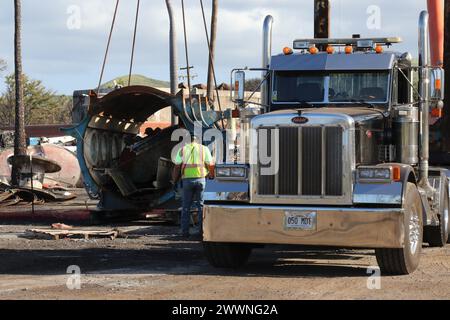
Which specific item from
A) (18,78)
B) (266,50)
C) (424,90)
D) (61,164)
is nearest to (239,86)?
(266,50)

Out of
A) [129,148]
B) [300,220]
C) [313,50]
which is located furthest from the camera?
[129,148]

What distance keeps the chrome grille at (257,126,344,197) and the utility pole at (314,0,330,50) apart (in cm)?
1049

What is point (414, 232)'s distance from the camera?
1202cm

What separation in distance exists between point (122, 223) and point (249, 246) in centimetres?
781

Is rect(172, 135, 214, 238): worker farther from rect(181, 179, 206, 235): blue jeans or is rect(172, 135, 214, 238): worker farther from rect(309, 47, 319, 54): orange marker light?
rect(309, 47, 319, 54): orange marker light

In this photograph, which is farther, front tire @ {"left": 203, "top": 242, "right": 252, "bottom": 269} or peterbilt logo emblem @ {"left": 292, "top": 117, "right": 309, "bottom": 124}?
front tire @ {"left": 203, "top": 242, "right": 252, "bottom": 269}

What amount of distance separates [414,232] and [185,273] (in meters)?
2.98

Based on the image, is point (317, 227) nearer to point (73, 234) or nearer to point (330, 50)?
point (330, 50)

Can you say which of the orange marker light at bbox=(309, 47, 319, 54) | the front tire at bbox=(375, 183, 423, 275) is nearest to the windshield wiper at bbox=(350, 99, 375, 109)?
the orange marker light at bbox=(309, 47, 319, 54)

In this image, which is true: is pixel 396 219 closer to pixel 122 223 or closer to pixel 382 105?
pixel 382 105

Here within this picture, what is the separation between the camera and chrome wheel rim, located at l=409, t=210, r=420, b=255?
11.8 metres

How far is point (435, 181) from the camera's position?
14.8 metres

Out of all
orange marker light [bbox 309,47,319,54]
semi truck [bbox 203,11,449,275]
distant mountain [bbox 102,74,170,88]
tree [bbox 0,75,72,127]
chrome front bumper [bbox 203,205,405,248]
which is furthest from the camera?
tree [bbox 0,75,72,127]

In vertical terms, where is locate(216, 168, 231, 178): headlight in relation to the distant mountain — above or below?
below
